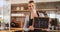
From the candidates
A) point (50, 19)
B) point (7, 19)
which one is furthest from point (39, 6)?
point (7, 19)

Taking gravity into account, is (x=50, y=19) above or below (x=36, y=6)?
below

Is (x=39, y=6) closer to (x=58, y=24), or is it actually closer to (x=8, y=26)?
(x=58, y=24)

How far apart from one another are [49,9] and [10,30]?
15.3 inches

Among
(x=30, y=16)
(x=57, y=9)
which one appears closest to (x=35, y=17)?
(x=30, y=16)

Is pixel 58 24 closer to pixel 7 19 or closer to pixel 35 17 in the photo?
pixel 35 17

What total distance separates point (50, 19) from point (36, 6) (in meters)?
0.17

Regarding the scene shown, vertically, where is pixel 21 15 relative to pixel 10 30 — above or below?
above

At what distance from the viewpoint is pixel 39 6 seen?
0.94 metres

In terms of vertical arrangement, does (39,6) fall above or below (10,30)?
above

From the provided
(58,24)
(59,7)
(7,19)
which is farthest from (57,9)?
(7,19)

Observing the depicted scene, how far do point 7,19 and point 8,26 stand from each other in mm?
63

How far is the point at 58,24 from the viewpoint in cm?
91

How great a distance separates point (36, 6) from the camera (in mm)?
950

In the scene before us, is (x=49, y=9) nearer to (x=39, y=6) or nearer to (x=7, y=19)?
(x=39, y=6)
